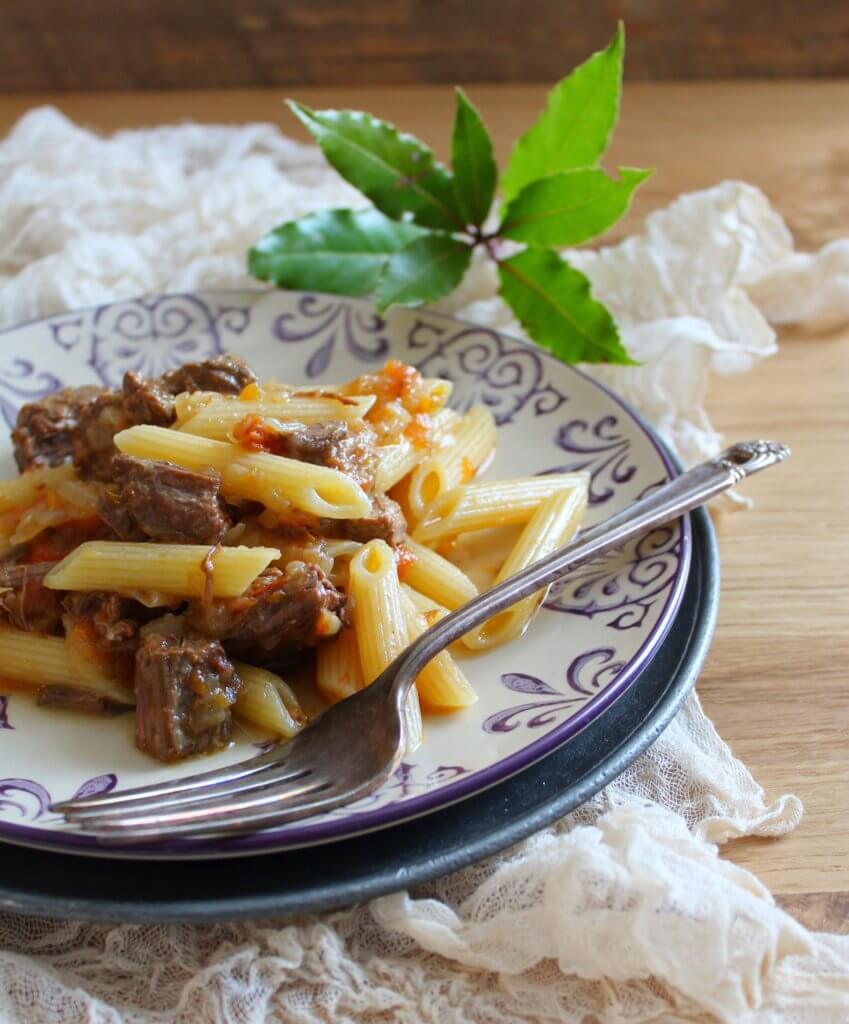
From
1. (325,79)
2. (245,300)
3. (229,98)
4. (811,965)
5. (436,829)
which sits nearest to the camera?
(811,965)

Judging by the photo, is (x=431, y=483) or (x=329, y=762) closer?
(x=329, y=762)

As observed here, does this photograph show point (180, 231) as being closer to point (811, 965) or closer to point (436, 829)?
point (436, 829)

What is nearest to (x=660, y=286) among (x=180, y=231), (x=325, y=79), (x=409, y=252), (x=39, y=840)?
(x=409, y=252)

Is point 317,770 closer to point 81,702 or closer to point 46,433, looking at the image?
point 81,702

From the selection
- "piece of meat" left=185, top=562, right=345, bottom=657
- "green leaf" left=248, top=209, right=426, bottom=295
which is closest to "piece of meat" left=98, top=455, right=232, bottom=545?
"piece of meat" left=185, top=562, right=345, bottom=657

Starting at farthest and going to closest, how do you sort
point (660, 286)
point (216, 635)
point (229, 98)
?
point (229, 98) < point (660, 286) < point (216, 635)

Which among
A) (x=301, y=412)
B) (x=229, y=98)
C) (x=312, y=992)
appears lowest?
(x=312, y=992)

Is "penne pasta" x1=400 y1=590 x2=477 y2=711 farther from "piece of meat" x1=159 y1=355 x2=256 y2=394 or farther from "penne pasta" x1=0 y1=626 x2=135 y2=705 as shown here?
"piece of meat" x1=159 y1=355 x2=256 y2=394
